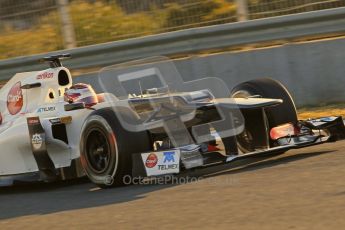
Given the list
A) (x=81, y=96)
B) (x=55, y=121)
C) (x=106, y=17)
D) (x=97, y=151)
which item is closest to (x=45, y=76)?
(x=81, y=96)

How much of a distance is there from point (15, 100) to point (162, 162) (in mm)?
2264

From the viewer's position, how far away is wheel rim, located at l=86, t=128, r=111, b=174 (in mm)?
6492

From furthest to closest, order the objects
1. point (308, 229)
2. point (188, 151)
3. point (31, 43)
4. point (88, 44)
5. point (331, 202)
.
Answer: point (31, 43), point (88, 44), point (188, 151), point (331, 202), point (308, 229)

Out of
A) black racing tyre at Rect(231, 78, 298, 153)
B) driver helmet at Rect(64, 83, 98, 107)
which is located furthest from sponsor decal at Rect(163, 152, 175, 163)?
driver helmet at Rect(64, 83, 98, 107)

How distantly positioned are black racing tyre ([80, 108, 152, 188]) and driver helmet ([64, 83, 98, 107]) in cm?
60

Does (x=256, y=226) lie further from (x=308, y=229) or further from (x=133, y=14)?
(x=133, y=14)

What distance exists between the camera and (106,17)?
40.3 feet

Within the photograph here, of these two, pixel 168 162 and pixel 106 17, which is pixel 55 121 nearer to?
pixel 168 162

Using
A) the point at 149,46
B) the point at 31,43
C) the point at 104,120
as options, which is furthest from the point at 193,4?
the point at 104,120

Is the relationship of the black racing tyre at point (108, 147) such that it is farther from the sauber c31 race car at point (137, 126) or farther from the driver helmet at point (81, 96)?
the driver helmet at point (81, 96)

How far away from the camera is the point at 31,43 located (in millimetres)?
13297

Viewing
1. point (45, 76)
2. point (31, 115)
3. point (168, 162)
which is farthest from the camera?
point (45, 76)

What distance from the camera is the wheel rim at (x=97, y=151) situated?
21.3 feet

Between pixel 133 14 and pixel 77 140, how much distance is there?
5208 mm
